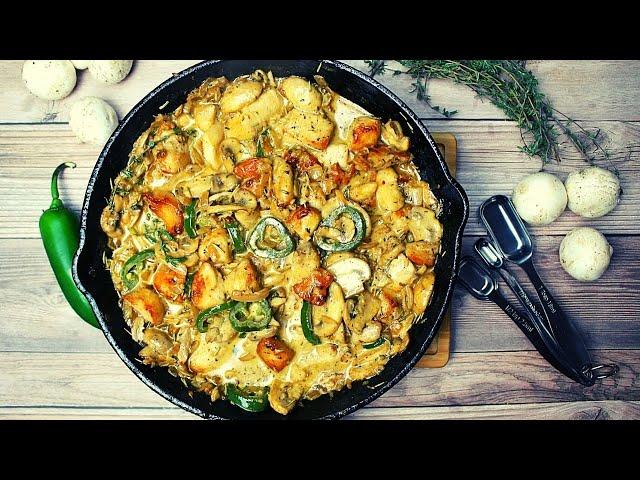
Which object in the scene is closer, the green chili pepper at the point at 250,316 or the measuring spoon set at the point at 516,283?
the green chili pepper at the point at 250,316

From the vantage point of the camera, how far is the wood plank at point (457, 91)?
4090 mm

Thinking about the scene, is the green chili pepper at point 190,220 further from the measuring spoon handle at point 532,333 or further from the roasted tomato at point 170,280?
the measuring spoon handle at point 532,333

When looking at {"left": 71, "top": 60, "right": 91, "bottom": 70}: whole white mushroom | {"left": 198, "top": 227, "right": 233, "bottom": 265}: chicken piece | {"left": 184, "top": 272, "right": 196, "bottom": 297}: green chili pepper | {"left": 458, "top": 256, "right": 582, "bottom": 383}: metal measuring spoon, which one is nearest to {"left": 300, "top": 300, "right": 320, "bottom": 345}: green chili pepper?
{"left": 198, "top": 227, "right": 233, "bottom": 265}: chicken piece

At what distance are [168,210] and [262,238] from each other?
538 mm

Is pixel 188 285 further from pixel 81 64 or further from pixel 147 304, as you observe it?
pixel 81 64

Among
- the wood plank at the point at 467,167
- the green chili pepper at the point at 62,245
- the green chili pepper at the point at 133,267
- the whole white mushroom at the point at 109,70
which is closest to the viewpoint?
the green chili pepper at the point at 133,267

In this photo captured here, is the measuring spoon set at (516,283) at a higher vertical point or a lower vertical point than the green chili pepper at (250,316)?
higher

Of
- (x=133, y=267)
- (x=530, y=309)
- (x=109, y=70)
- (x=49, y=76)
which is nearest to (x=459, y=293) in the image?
(x=530, y=309)

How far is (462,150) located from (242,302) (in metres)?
1.85

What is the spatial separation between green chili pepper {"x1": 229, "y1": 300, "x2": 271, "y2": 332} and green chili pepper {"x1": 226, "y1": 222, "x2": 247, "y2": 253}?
311mm

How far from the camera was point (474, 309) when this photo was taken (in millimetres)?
4148

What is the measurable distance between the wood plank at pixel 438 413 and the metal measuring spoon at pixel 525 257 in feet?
0.84

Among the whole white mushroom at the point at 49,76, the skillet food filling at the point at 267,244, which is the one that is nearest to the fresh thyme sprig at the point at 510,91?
the skillet food filling at the point at 267,244

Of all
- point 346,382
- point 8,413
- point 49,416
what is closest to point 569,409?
point 346,382
